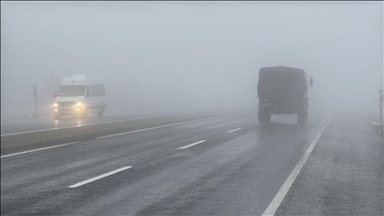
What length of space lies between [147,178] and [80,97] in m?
15.7

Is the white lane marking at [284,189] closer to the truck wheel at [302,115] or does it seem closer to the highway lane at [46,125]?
the truck wheel at [302,115]

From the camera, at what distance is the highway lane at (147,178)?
283 inches

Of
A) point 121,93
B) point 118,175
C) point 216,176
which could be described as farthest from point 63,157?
point 121,93

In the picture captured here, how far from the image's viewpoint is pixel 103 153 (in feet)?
45.4

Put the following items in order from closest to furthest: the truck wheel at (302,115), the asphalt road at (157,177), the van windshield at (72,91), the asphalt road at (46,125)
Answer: the asphalt road at (157,177) → the asphalt road at (46,125) → the truck wheel at (302,115) → the van windshield at (72,91)

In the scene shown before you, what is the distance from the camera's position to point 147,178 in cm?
965

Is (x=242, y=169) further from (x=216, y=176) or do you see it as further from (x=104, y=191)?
(x=104, y=191)

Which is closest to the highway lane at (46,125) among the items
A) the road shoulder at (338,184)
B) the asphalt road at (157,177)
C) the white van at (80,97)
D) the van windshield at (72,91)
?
the white van at (80,97)

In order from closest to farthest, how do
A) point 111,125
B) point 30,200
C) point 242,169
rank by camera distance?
point 30,200 < point 242,169 < point 111,125

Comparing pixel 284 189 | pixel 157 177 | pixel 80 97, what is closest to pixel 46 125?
pixel 80 97

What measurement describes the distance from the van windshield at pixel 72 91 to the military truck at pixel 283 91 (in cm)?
873

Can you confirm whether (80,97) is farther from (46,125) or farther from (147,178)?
(147,178)

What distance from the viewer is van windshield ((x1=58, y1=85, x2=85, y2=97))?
24659mm

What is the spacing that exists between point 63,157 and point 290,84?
14.5 metres
